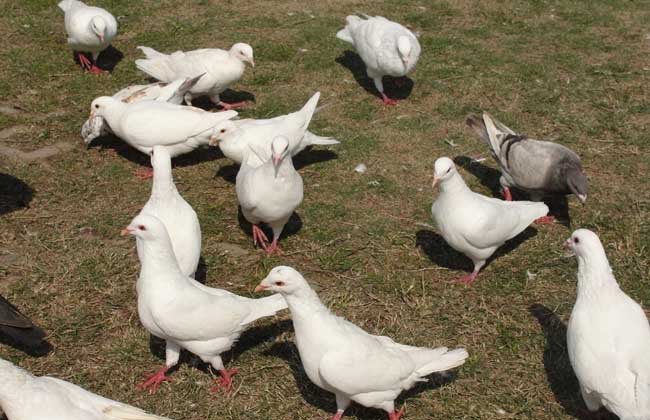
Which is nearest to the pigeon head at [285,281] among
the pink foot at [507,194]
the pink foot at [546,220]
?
the pink foot at [546,220]

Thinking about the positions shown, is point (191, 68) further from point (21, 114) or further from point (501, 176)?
point (501, 176)

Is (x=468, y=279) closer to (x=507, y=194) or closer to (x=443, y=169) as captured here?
(x=443, y=169)

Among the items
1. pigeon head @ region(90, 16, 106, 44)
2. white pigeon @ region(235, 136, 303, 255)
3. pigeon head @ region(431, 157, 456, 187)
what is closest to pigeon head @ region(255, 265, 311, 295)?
white pigeon @ region(235, 136, 303, 255)

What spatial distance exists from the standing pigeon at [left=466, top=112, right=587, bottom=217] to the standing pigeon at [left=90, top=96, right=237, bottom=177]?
2562 mm

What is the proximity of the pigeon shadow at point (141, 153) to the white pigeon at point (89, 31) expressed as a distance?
1597 mm

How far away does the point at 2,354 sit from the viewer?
199 inches

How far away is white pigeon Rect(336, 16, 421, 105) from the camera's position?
8398 millimetres

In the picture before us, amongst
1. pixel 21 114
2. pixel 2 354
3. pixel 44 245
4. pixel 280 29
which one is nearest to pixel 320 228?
pixel 44 245

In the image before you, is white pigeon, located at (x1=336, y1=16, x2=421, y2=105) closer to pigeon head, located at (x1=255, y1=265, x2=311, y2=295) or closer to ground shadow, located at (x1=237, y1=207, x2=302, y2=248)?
ground shadow, located at (x1=237, y1=207, x2=302, y2=248)

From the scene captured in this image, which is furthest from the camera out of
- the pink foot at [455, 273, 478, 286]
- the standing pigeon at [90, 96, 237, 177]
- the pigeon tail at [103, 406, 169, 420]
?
the standing pigeon at [90, 96, 237, 177]

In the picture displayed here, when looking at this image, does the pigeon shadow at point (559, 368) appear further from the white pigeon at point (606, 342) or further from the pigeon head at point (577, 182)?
→ the pigeon head at point (577, 182)

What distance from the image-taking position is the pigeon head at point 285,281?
13.9 ft

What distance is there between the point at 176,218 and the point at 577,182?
3378 millimetres

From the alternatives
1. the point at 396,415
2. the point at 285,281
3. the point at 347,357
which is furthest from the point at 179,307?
the point at 396,415
